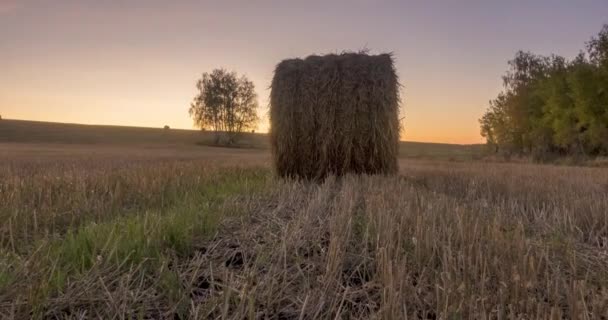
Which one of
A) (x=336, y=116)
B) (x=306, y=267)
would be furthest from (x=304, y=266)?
(x=336, y=116)

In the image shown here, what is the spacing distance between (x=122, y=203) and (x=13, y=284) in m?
3.50

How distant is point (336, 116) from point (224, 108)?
4629 cm

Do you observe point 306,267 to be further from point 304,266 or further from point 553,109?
point 553,109

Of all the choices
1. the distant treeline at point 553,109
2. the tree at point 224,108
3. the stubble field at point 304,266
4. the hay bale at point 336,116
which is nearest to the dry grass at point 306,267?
the stubble field at point 304,266

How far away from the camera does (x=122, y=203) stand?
5.73 meters

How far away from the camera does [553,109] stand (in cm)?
2789

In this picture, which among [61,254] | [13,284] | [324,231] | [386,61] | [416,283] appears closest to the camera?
[13,284]

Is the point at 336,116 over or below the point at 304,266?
over

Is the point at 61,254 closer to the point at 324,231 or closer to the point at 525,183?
the point at 324,231

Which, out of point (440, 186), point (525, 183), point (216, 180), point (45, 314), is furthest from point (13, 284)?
point (525, 183)

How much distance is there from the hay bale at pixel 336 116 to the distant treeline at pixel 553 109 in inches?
829

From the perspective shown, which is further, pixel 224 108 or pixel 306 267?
pixel 224 108

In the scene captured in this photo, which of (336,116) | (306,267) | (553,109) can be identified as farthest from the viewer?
(553,109)

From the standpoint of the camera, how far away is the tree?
5334 centimetres
